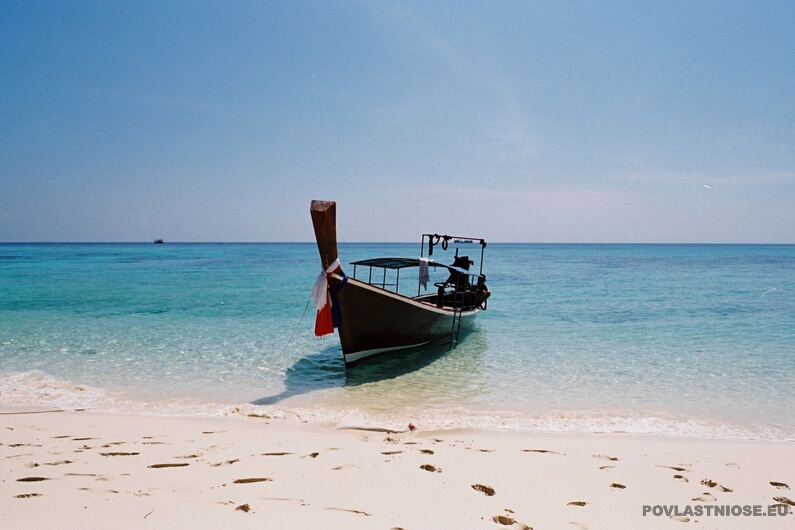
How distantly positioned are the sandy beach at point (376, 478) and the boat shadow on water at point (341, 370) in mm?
2617

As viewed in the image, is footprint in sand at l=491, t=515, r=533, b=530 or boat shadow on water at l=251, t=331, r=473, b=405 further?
boat shadow on water at l=251, t=331, r=473, b=405

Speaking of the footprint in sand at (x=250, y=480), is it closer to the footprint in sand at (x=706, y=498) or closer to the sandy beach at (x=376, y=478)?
the sandy beach at (x=376, y=478)

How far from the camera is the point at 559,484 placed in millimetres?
4379

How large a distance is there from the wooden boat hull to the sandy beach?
3598 mm

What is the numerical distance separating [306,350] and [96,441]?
678 centimetres

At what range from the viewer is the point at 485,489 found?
4.16 m

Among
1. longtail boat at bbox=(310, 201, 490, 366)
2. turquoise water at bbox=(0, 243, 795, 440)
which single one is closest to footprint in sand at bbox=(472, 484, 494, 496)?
turquoise water at bbox=(0, 243, 795, 440)

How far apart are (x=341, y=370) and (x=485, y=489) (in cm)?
645

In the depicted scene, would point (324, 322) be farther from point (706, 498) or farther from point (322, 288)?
point (706, 498)

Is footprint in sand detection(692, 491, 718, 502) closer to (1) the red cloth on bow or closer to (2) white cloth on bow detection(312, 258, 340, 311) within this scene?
(1) the red cloth on bow

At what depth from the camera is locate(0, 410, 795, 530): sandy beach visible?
3.56m

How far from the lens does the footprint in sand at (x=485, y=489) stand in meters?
4.09

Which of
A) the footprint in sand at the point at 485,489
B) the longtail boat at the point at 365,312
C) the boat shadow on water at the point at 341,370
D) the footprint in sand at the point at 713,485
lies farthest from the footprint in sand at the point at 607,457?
the longtail boat at the point at 365,312

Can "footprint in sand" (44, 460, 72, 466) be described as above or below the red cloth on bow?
below
